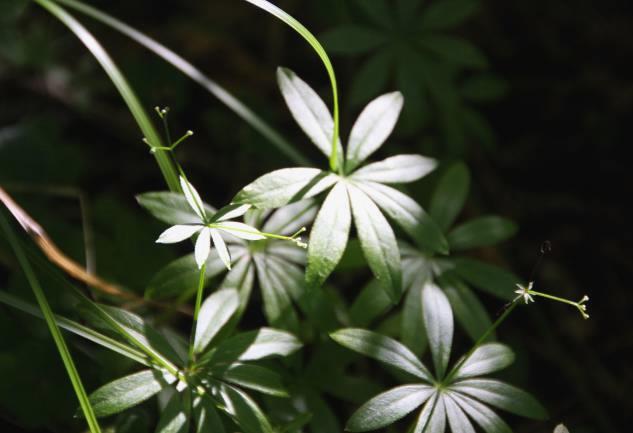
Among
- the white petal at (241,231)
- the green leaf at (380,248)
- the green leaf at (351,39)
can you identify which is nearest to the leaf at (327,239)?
the green leaf at (380,248)

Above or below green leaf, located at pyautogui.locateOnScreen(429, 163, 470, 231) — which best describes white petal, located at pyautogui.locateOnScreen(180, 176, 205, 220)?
below

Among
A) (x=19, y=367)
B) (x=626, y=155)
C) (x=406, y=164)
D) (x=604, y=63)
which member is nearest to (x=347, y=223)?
(x=406, y=164)

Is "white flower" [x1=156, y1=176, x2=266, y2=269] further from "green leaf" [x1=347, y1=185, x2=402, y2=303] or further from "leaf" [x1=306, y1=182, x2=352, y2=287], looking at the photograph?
"green leaf" [x1=347, y1=185, x2=402, y2=303]

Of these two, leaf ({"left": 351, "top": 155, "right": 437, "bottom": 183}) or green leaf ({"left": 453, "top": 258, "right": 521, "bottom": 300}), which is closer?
Result: leaf ({"left": 351, "top": 155, "right": 437, "bottom": 183})

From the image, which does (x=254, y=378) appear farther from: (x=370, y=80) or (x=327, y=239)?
(x=370, y=80)

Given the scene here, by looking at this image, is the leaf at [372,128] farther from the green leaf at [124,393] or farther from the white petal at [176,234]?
the green leaf at [124,393]

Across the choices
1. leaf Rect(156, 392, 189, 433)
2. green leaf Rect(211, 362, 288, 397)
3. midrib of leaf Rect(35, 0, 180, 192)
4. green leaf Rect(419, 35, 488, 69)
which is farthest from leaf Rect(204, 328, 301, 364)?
green leaf Rect(419, 35, 488, 69)

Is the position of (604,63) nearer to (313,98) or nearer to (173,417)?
(313,98)
